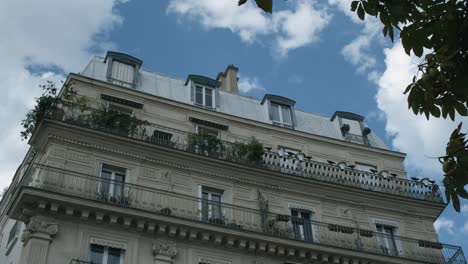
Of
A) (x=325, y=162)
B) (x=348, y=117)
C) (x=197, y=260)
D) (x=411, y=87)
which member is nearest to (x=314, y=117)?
(x=348, y=117)

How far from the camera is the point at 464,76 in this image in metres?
5.35

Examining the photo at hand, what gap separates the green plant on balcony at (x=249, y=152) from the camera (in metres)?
22.5

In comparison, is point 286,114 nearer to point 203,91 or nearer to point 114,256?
point 203,91

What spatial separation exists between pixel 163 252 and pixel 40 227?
3710 mm

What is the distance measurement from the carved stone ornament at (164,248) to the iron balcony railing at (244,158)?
3673mm

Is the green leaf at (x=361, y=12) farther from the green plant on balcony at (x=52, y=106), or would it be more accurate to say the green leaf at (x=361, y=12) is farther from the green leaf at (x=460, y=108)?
the green plant on balcony at (x=52, y=106)

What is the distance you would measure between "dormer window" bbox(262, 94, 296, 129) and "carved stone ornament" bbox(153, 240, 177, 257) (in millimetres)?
8730

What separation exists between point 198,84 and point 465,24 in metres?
20.8

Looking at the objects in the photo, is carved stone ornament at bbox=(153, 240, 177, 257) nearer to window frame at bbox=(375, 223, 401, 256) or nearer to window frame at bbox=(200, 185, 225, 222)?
window frame at bbox=(200, 185, 225, 222)

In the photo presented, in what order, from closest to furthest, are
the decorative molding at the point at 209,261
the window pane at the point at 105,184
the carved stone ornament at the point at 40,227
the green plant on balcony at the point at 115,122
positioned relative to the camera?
the carved stone ornament at the point at 40,227, the decorative molding at the point at 209,261, the window pane at the point at 105,184, the green plant on balcony at the point at 115,122

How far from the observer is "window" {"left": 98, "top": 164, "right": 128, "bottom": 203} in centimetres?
1941

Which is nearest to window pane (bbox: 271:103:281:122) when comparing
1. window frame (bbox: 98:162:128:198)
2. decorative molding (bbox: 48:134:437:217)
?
decorative molding (bbox: 48:134:437:217)

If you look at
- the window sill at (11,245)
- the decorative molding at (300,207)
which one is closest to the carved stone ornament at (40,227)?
the window sill at (11,245)

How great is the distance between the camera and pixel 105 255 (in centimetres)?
1838
